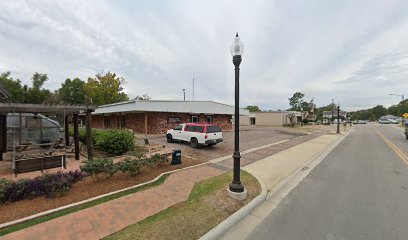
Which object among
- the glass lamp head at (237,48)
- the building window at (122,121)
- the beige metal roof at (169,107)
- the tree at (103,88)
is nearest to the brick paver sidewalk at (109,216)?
the glass lamp head at (237,48)

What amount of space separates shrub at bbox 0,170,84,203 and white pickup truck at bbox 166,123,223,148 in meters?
7.90

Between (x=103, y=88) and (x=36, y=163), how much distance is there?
113ft

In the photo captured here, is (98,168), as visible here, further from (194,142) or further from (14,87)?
(14,87)

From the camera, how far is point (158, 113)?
70.6 feet

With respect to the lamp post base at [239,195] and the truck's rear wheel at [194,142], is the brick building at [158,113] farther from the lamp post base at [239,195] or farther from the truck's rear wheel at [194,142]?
the lamp post base at [239,195]

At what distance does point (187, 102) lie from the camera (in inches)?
899

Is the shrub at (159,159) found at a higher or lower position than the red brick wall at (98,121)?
lower

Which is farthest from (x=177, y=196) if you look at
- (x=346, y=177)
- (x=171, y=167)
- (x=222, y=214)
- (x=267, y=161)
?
(x=346, y=177)

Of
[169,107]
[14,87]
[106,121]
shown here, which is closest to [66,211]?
[169,107]

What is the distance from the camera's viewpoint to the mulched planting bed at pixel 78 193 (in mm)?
4029

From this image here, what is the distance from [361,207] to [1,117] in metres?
14.1

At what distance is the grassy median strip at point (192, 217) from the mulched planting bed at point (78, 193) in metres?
2.04

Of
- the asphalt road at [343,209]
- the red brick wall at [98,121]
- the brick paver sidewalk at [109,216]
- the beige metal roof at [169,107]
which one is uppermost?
the beige metal roof at [169,107]

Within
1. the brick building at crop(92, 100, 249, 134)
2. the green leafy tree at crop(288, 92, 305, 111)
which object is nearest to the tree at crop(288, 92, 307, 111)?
the green leafy tree at crop(288, 92, 305, 111)
